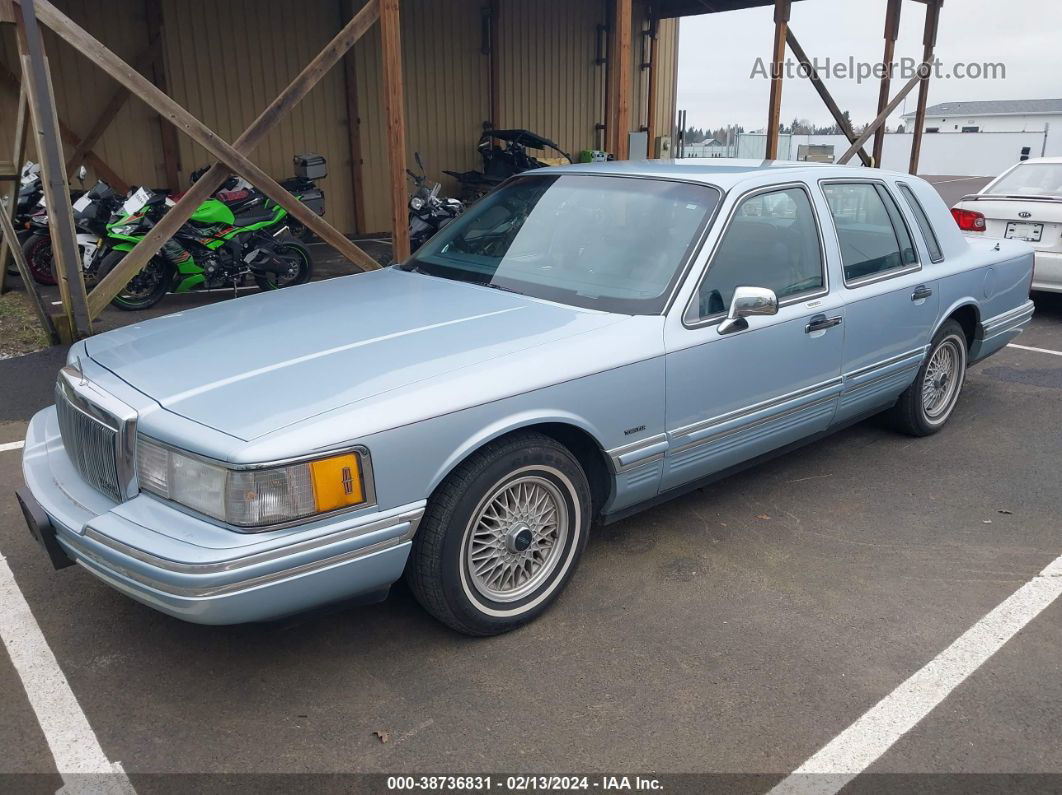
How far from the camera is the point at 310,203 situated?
400 inches

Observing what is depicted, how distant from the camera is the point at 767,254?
157 inches

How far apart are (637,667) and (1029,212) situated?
704cm

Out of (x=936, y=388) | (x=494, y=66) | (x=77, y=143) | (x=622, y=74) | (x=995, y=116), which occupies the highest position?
(x=995, y=116)

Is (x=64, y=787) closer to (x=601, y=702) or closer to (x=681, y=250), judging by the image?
(x=601, y=702)

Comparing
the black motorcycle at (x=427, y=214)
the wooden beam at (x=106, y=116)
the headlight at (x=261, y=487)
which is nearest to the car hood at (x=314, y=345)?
the headlight at (x=261, y=487)

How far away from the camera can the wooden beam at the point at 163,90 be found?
10.8m

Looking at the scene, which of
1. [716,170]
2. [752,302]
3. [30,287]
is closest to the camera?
[752,302]

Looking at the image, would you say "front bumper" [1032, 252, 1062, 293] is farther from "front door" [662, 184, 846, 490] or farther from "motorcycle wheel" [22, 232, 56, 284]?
"motorcycle wheel" [22, 232, 56, 284]

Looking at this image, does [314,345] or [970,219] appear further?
[970,219]

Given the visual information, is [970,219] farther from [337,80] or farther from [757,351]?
[337,80]

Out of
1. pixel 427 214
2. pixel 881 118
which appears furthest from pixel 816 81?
pixel 427 214

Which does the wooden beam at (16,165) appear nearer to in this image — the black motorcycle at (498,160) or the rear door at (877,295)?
the rear door at (877,295)

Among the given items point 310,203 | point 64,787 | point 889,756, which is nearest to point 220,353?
point 64,787

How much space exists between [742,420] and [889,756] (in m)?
1.54
